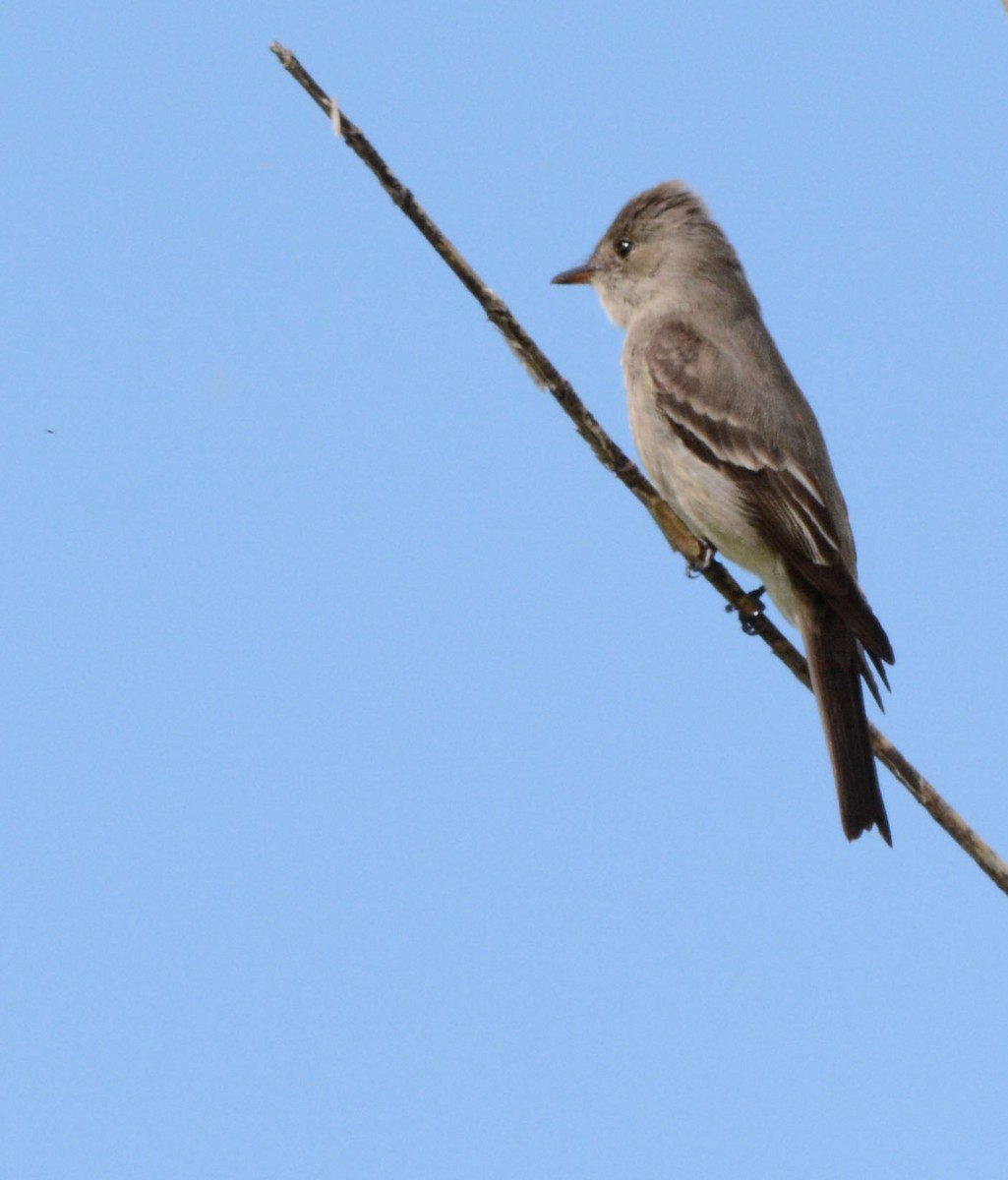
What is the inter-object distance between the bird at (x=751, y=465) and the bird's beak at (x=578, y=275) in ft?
0.92

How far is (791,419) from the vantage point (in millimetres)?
5734

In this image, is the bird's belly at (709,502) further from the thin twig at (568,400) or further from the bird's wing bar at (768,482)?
the thin twig at (568,400)

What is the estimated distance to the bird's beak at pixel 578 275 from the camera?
698 centimetres

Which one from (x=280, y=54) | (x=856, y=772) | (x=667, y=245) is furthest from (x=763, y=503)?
(x=280, y=54)

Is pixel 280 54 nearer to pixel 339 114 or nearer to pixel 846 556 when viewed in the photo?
pixel 339 114

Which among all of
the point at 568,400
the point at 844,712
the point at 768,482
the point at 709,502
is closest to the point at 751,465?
the point at 768,482

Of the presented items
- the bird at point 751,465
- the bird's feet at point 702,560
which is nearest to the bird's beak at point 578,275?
the bird at point 751,465

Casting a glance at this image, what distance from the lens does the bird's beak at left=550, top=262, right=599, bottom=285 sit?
22.9 feet

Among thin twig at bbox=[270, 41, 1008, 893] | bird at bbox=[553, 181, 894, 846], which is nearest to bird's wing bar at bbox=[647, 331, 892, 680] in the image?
bird at bbox=[553, 181, 894, 846]

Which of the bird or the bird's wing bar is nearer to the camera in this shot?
the bird

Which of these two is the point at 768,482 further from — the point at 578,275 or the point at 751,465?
the point at 578,275

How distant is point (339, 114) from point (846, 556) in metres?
2.89

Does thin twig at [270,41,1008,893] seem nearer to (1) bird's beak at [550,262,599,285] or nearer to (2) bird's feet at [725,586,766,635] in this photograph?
(2) bird's feet at [725,586,766,635]

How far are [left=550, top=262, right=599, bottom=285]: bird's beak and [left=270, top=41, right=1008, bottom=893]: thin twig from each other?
2710 mm
